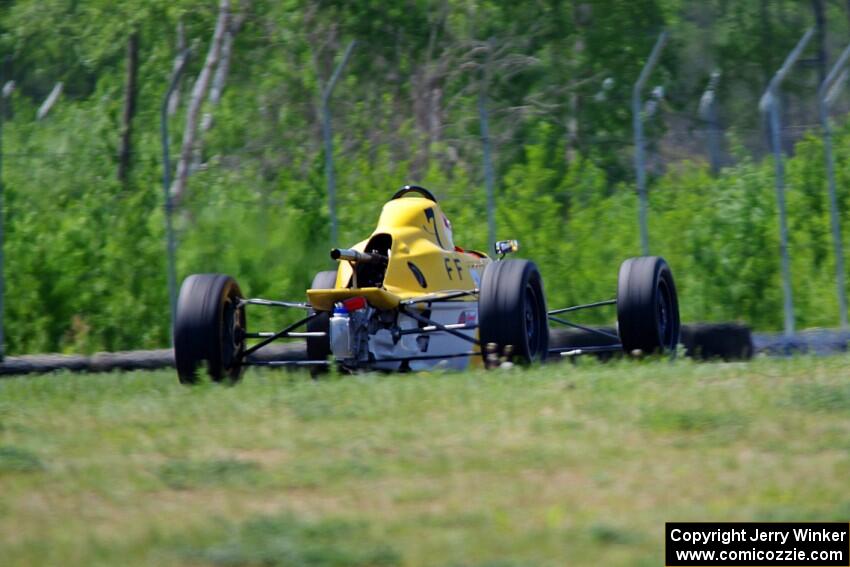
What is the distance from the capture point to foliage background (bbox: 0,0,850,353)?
1764 cm

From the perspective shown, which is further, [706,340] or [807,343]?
[706,340]

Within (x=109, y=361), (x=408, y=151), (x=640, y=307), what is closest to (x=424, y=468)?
(x=640, y=307)

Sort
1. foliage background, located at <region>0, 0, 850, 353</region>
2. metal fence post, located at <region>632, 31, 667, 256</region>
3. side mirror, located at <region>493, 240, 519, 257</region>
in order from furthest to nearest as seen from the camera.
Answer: foliage background, located at <region>0, 0, 850, 353</region> < metal fence post, located at <region>632, 31, 667, 256</region> < side mirror, located at <region>493, 240, 519, 257</region>

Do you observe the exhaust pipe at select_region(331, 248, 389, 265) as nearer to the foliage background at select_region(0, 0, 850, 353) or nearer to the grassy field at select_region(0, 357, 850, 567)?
the grassy field at select_region(0, 357, 850, 567)

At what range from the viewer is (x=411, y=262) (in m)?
11.9

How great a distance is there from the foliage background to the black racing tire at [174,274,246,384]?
5.07 meters

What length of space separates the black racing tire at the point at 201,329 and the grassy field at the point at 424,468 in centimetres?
98

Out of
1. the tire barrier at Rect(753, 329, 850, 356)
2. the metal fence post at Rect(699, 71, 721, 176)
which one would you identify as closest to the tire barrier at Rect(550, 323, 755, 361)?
the tire barrier at Rect(753, 329, 850, 356)

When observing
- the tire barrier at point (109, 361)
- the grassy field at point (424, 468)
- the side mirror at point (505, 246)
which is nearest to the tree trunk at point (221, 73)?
the tire barrier at point (109, 361)

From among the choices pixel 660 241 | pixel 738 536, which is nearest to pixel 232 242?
pixel 660 241

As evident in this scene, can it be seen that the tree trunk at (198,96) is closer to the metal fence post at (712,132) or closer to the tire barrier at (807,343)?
the metal fence post at (712,132)

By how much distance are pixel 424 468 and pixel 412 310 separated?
492 cm

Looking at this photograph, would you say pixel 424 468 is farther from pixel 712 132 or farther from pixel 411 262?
pixel 712 132

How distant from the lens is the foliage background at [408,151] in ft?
57.9
